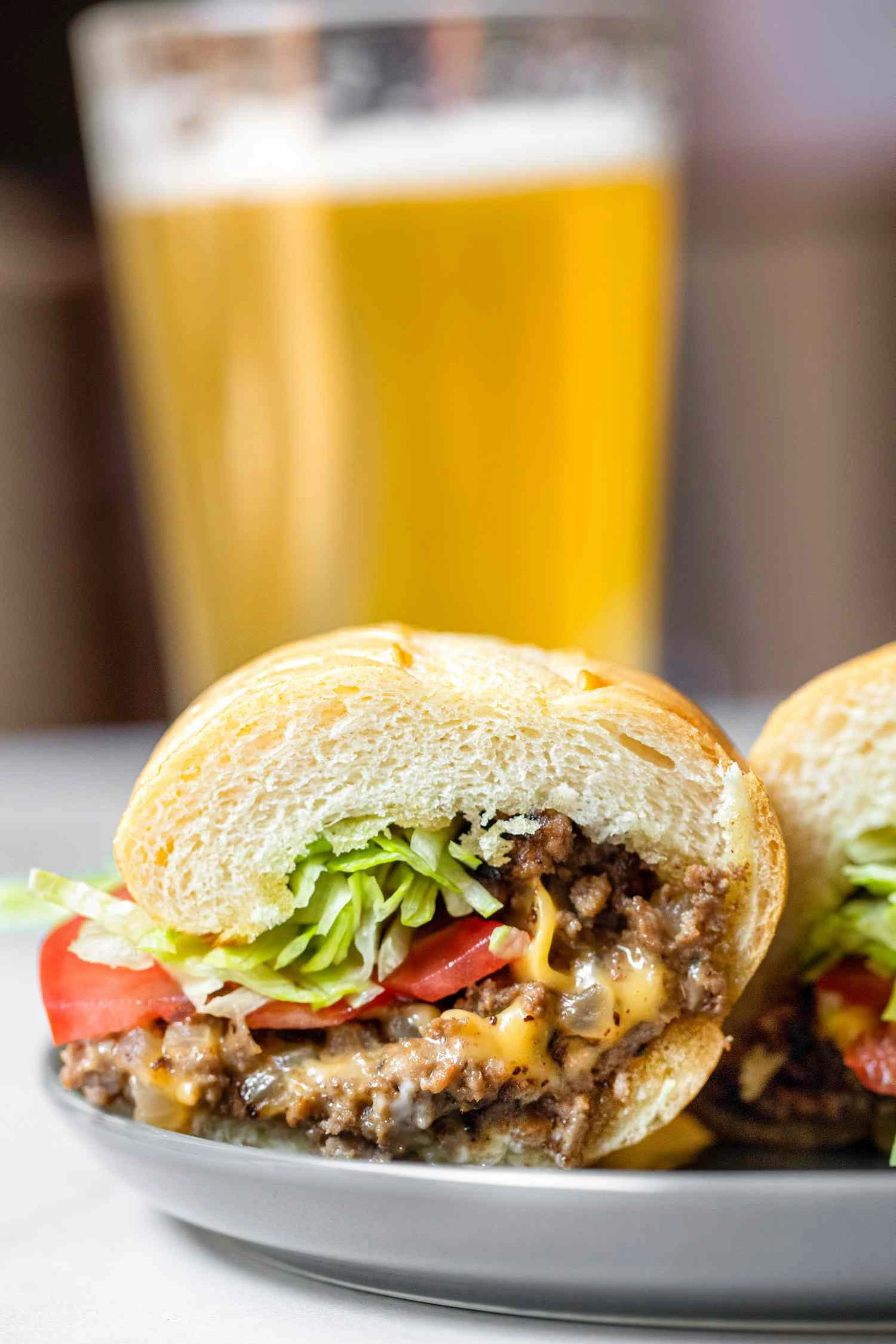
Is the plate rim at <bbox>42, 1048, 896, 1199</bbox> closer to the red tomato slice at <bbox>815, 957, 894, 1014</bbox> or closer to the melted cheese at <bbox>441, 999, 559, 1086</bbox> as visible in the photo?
the melted cheese at <bbox>441, 999, 559, 1086</bbox>

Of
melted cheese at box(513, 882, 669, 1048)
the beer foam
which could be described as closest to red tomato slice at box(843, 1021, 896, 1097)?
melted cheese at box(513, 882, 669, 1048)

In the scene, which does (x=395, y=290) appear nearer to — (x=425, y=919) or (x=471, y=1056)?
(x=425, y=919)

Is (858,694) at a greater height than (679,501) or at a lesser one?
greater

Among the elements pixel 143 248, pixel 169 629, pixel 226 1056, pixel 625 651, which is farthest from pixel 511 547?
pixel 226 1056

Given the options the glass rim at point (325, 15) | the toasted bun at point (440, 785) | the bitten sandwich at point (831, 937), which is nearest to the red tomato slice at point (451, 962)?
the toasted bun at point (440, 785)

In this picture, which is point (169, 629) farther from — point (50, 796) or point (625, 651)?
point (625, 651)

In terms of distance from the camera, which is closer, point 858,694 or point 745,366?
point 858,694

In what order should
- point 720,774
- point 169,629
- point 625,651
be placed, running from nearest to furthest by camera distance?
point 720,774 → point 625,651 → point 169,629

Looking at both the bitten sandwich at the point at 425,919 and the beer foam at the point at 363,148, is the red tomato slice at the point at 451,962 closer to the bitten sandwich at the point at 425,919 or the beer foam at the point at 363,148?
the bitten sandwich at the point at 425,919
